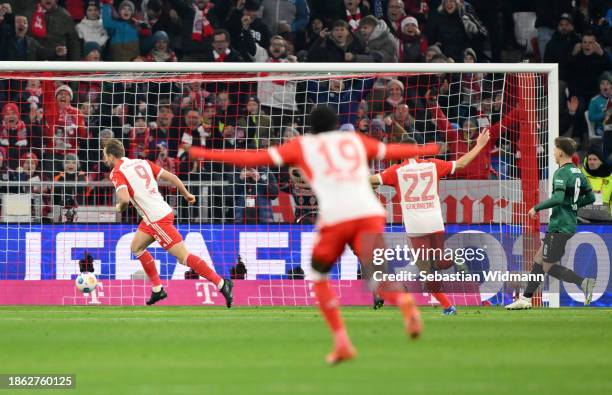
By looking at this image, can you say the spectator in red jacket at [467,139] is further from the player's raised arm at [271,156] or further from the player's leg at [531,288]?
the player's raised arm at [271,156]

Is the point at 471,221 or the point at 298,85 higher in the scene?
the point at 298,85

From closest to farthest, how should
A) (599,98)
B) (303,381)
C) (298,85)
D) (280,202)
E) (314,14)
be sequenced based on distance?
(303,381) → (280,202) → (298,85) → (599,98) → (314,14)

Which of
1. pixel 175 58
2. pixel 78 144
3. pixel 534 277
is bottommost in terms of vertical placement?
pixel 534 277

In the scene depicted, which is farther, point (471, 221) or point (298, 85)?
point (298, 85)

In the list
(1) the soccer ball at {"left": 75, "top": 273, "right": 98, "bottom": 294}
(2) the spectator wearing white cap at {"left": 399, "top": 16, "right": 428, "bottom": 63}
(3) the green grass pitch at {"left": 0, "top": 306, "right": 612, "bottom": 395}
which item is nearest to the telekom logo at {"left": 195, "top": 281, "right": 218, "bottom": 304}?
(1) the soccer ball at {"left": 75, "top": 273, "right": 98, "bottom": 294}

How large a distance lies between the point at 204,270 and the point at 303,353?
5.51 m

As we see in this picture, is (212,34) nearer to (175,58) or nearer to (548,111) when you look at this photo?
(175,58)

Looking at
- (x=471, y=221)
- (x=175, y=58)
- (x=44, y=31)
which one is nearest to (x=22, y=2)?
(x=44, y=31)

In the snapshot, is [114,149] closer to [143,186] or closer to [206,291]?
[143,186]

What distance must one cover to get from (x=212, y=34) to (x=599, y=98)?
7254 mm

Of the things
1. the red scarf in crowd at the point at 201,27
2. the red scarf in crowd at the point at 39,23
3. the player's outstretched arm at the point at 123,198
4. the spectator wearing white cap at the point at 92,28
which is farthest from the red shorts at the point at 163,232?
the red scarf in crowd at the point at 39,23

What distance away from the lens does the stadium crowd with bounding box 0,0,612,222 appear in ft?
63.8

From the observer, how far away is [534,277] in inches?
629

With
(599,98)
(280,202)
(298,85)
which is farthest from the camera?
(599,98)
